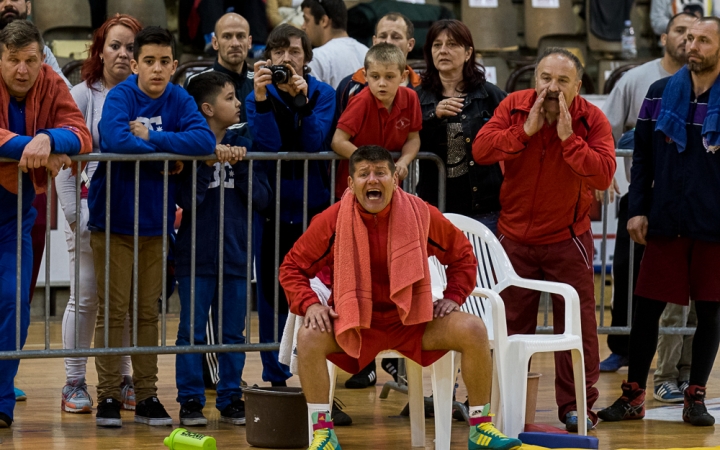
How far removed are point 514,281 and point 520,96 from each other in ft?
2.66

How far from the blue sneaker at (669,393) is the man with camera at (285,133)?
1872 millimetres

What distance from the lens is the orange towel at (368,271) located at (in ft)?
14.1

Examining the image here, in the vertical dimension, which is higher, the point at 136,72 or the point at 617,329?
the point at 136,72

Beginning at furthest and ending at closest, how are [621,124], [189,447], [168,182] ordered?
[621,124], [168,182], [189,447]

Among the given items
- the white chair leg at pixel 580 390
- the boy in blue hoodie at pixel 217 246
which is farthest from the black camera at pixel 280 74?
the white chair leg at pixel 580 390

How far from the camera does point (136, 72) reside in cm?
490

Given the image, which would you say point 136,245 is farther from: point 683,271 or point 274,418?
point 683,271

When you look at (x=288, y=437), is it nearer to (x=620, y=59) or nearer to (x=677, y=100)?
(x=677, y=100)

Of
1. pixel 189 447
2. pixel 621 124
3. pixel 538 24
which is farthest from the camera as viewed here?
pixel 538 24

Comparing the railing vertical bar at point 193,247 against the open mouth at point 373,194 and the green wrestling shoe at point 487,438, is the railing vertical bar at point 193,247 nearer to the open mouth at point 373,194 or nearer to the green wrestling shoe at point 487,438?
the open mouth at point 373,194

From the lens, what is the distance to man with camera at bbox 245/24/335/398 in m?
5.00

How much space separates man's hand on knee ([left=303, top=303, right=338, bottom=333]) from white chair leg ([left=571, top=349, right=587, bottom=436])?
3.55 feet

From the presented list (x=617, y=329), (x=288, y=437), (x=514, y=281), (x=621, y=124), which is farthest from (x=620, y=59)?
(x=288, y=437)

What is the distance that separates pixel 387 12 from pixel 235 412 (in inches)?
198
